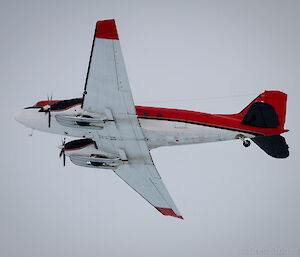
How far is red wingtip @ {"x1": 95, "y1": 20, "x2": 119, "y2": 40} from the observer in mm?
33156

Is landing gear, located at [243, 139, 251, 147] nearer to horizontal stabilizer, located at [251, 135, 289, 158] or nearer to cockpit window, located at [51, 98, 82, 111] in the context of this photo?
horizontal stabilizer, located at [251, 135, 289, 158]

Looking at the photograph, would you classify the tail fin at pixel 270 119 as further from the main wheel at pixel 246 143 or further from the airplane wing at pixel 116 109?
the airplane wing at pixel 116 109

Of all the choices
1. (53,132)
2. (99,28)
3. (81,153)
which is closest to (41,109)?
(53,132)

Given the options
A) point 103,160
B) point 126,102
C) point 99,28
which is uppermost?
point 99,28

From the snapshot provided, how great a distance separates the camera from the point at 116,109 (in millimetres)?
37812

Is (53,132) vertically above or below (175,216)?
above

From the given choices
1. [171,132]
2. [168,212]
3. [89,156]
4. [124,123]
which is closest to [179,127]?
[171,132]

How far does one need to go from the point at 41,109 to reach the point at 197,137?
14.1m

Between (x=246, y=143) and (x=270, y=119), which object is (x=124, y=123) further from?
(x=270, y=119)

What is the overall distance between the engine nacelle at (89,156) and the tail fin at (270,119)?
12223 mm

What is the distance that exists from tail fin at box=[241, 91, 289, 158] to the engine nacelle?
40.1ft

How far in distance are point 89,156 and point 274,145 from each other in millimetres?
16283

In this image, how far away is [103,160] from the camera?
139 feet

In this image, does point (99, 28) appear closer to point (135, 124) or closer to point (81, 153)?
point (135, 124)
